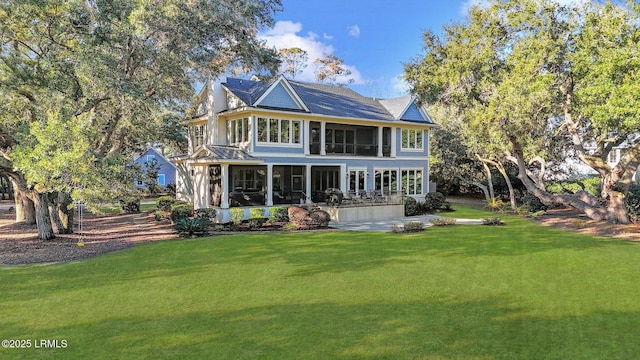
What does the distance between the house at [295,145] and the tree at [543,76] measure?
410cm

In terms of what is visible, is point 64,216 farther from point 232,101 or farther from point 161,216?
point 232,101

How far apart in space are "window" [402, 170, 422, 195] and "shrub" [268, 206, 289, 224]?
11683 mm

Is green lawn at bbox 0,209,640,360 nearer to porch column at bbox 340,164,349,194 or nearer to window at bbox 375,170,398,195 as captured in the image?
porch column at bbox 340,164,349,194

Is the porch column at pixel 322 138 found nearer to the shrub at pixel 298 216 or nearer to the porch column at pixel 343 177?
the porch column at pixel 343 177

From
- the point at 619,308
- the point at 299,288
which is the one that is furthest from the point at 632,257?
the point at 299,288

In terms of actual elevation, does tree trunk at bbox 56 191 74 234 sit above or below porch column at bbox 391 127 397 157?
below

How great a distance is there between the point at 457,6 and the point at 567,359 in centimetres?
2228

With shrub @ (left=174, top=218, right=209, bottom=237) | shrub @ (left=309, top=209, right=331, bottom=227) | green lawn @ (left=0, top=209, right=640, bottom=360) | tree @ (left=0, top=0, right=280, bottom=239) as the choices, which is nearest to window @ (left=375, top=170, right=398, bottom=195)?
shrub @ (left=309, top=209, right=331, bottom=227)

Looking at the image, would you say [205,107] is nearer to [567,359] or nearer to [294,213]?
[294,213]

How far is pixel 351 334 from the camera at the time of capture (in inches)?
265

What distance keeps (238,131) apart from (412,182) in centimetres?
1365

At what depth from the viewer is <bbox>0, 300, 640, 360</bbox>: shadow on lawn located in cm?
607

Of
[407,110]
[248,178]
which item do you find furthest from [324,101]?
[248,178]

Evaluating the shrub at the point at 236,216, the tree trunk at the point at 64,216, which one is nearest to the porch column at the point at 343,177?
the shrub at the point at 236,216
